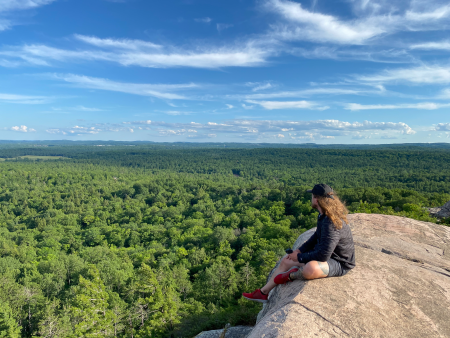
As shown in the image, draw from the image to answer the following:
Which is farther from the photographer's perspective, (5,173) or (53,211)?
(5,173)

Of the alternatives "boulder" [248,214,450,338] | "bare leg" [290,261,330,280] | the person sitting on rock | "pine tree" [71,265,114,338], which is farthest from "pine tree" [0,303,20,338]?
"bare leg" [290,261,330,280]

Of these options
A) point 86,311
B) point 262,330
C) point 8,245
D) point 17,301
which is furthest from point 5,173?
point 262,330

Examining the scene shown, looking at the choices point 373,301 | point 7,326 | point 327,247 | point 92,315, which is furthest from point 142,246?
point 373,301

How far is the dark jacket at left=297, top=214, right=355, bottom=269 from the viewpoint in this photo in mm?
5141

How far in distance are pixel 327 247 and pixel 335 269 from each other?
0.67 m

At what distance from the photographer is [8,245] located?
49.9 m

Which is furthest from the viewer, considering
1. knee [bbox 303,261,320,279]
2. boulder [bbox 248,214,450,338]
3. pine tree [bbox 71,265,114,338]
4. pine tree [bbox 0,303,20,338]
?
pine tree [bbox 0,303,20,338]

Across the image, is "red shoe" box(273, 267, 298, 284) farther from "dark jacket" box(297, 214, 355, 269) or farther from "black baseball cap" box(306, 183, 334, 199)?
"black baseball cap" box(306, 183, 334, 199)

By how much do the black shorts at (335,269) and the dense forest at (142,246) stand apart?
8.09 meters

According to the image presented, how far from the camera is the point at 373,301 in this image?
479 centimetres

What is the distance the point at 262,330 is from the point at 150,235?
2438 inches

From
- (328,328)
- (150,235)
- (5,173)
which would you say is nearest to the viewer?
(328,328)

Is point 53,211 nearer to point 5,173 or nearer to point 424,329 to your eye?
point 5,173

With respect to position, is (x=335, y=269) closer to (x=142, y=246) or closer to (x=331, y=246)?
(x=331, y=246)
